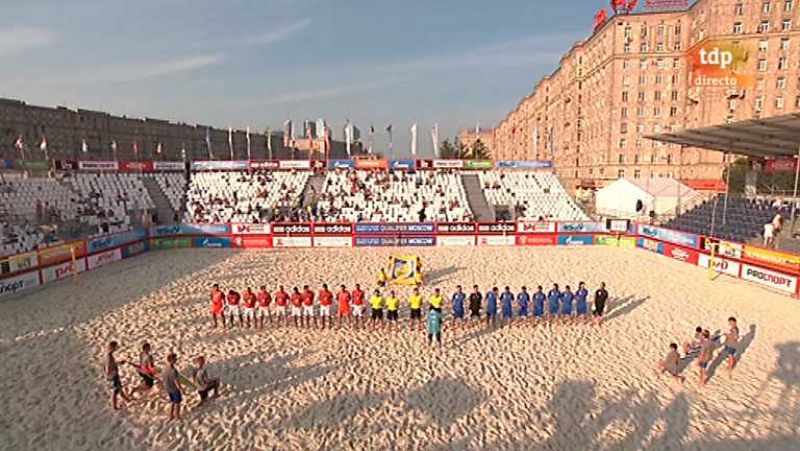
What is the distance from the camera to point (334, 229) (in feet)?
73.5

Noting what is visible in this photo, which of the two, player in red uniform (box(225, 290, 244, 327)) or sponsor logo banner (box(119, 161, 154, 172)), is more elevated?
sponsor logo banner (box(119, 161, 154, 172))

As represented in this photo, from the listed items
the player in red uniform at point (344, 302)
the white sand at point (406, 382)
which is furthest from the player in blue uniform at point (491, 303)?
the player in red uniform at point (344, 302)

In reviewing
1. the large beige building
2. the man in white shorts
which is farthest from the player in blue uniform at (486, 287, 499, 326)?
the large beige building

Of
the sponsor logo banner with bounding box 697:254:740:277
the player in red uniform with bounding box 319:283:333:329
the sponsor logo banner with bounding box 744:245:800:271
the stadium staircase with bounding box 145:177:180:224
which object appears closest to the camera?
the player in red uniform with bounding box 319:283:333:329

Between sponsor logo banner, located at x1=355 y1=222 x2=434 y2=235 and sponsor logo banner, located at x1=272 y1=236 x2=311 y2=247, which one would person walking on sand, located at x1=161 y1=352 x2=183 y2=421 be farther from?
sponsor logo banner, located at x1=355 y1=222 x2=434 y2=235

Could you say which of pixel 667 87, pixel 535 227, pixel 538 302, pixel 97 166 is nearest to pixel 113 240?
pixel 97 166

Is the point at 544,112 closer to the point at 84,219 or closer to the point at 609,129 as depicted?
the point at 609,129

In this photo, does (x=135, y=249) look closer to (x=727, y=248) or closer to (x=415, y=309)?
(x=415, y=309)

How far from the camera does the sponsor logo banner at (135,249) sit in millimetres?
19919

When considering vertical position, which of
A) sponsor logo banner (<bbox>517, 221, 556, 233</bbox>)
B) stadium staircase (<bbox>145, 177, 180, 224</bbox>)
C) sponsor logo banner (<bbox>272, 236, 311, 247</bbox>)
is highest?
stadium staircase (<bbox>145, 177, 180, 224</bbox>)

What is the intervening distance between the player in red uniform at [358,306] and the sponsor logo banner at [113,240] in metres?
14.0

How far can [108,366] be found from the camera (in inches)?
286

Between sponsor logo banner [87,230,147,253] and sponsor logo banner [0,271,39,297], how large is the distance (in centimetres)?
298

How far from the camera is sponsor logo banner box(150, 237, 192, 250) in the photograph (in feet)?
72.2
